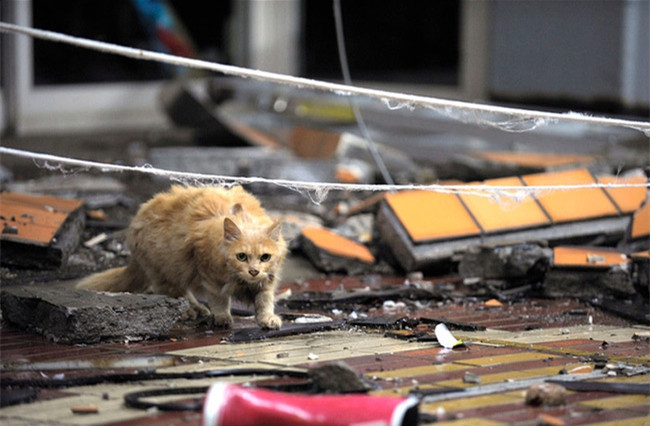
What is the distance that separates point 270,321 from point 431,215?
6.65ft

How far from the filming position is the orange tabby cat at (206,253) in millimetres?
4719

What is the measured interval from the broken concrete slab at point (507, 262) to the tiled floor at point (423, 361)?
54 centimetres

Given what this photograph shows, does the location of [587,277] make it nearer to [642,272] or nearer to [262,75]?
[642,272]

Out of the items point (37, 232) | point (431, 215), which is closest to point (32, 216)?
point (37, 232)

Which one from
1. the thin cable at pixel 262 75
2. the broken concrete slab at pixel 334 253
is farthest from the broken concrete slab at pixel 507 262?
the thin cable at pixel 262 75

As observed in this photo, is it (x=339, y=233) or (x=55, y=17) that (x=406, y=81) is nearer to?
(x=55, y=17)

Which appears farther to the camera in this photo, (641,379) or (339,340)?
(339,340)

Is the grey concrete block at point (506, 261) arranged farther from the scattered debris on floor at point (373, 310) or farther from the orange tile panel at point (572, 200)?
the orange tile panel at point (572, 200)

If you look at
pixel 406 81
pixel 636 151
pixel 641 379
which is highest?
pixel 406 81

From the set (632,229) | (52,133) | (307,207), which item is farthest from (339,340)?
(52,133)

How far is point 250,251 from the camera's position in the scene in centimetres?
469

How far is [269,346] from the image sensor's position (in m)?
4.33

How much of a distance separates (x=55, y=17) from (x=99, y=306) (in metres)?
8.97

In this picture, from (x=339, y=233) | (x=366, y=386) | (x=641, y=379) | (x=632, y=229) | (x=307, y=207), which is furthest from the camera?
(x=307, y=207)
